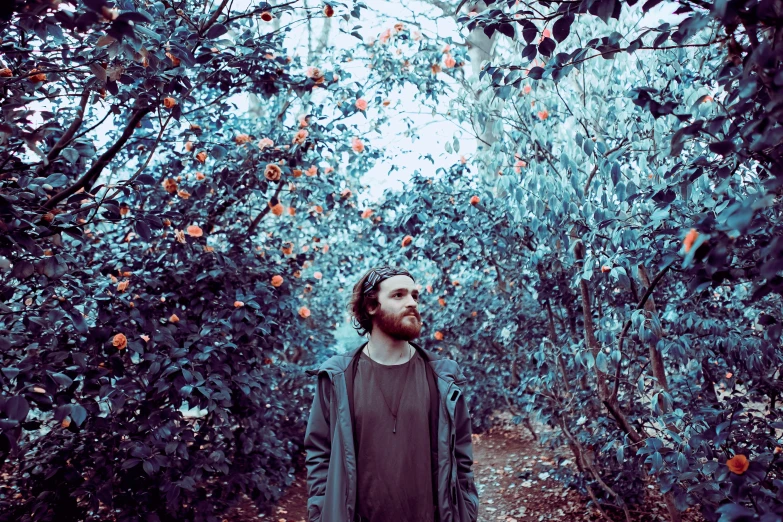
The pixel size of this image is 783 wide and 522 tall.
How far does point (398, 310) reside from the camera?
2.01 meters

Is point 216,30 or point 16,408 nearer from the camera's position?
point 16,408

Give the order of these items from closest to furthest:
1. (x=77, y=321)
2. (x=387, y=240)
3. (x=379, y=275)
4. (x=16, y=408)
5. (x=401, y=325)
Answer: (x=16, y=408)
(x=77, y=321)
(x=401, y=325)
(x=379, y=275)
(x=387, y=240)

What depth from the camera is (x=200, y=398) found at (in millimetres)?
2447

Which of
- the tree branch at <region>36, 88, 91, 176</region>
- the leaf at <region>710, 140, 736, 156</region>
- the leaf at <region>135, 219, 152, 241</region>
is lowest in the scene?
the leaf at <region>710, 140, 736, 156</region>

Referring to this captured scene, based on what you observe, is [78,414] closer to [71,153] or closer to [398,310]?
[71,153]

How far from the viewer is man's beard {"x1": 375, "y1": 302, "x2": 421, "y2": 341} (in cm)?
197

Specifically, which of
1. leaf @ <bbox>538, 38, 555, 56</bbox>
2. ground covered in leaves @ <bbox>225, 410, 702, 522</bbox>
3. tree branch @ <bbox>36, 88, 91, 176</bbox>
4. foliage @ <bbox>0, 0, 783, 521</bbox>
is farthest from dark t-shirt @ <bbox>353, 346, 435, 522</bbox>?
ground covered in leaves @ <bbox>225, 410, 702, 522</bbox>

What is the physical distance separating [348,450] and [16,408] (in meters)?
0.96

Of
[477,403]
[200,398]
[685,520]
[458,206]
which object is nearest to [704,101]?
[458,206]

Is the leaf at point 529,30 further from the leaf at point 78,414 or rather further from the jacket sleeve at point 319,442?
the leaf at point 78,414

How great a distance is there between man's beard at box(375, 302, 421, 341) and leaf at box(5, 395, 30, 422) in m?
1.13

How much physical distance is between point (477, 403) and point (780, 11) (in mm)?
4608

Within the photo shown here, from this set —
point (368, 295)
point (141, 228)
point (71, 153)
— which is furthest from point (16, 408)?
point (368, 295)

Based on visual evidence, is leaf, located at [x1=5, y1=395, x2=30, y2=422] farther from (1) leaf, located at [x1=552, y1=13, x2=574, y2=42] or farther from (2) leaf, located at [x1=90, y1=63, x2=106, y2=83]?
(1) leaf, located at [x1=552, y1=13, x2=574, y2=42]
